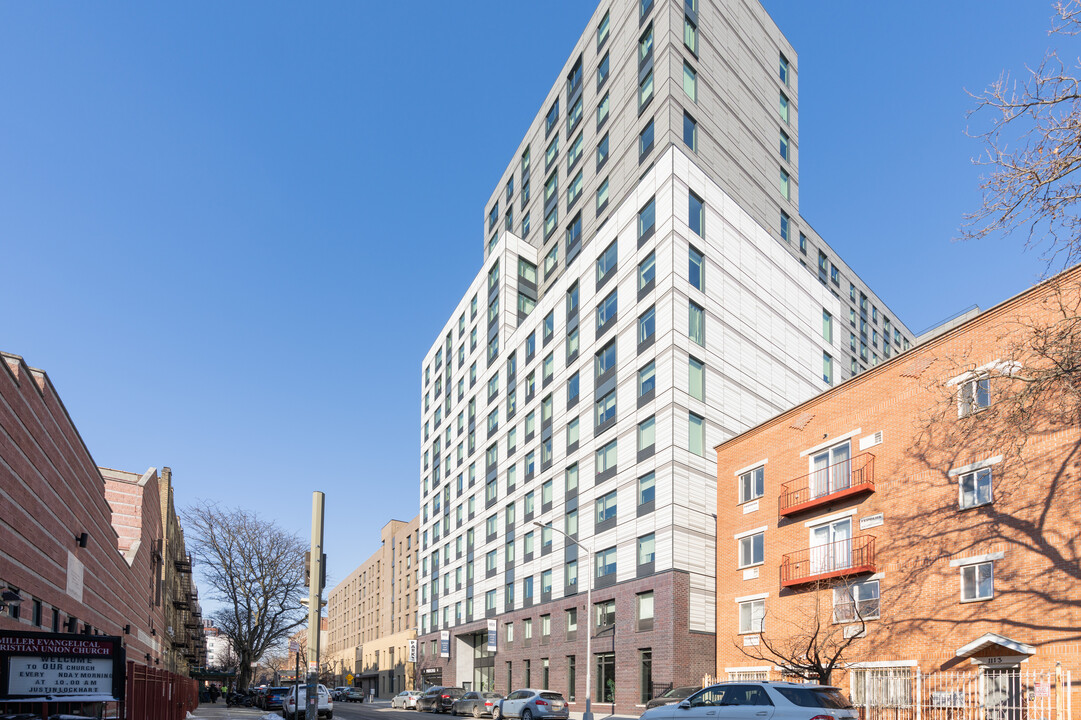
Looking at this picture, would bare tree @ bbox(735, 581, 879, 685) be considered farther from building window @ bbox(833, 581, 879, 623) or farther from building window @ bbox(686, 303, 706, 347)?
building window @ bbox(686, 303, 706, 347)

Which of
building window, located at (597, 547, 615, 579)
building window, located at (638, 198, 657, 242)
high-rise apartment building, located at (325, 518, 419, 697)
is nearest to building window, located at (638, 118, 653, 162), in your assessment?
building window, located at (638, 198, 657, 242)

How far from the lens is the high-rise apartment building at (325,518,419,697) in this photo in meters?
88.6

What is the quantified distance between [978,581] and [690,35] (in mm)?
35666

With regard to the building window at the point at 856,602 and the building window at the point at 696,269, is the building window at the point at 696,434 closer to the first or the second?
the building window at the point at 696,269

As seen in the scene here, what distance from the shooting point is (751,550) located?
3241cm

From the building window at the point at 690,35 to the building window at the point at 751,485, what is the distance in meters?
26.4

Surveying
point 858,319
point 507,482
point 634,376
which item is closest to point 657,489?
point 634,376

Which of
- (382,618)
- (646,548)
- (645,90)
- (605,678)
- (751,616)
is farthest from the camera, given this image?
(382,618)

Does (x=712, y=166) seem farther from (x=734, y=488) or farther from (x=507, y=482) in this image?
(x=507, y=482)

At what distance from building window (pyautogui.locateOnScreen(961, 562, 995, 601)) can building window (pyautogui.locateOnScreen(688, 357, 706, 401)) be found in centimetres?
1900

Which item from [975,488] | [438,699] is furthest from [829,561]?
[438,699]

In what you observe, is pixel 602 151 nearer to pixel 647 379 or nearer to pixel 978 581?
pixel 647 379

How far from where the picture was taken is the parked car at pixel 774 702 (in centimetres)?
1500

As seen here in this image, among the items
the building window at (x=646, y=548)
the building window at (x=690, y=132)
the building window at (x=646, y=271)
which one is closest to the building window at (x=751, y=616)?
the building window at (x=646, y=548)
